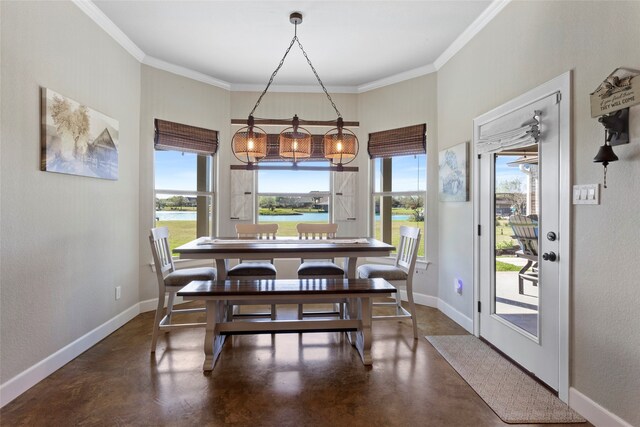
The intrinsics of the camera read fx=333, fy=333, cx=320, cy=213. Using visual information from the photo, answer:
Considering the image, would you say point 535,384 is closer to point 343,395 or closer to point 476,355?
point 476,355

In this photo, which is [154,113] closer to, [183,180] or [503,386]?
[183,180]

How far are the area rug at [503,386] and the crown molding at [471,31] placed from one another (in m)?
2.81

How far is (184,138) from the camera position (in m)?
4.06

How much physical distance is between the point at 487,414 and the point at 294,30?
11.2 ft

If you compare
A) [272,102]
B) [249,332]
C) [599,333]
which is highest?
[272,102]

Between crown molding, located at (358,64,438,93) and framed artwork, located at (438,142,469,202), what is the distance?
1.04m

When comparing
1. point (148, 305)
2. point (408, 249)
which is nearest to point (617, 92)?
point (408, 249)

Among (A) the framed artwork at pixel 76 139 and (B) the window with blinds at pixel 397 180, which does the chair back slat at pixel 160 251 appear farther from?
(B) the window with blinds at pixel 397 180

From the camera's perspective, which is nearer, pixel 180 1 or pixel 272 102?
pixel 180 1

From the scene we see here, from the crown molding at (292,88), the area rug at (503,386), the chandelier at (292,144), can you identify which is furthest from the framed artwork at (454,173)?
the crown molding at (292,88)

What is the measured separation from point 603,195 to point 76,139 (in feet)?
11.8

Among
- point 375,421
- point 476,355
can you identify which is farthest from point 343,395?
point 476,355

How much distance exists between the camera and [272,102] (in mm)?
4602

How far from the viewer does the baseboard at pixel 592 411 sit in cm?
172
